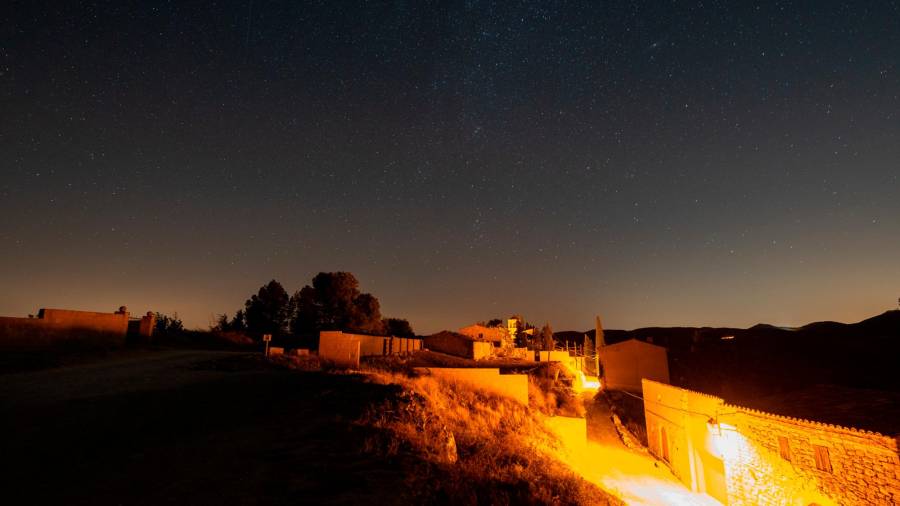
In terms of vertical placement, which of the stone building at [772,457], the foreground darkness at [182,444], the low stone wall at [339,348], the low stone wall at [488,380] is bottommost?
the stone building at [772,457]

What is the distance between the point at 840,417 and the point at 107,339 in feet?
113

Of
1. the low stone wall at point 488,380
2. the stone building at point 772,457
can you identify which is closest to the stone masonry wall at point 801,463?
the stone building at point 772,457

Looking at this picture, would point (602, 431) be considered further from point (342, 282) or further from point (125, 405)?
point (342, 282)

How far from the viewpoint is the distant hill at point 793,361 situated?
133 ft

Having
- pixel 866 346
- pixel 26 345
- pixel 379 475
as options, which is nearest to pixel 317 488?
pixel 379 475

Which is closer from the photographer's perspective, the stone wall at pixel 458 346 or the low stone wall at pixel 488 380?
the low stone wall at pixel 488 380

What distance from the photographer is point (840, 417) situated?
1529cm

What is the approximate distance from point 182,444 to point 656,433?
26192 millimetres

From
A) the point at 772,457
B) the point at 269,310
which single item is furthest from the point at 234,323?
the point at 772,457

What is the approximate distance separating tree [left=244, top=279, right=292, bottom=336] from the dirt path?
37158 mm

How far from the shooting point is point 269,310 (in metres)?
49.2

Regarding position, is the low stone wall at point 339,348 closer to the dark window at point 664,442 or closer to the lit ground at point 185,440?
the lit ground at point 185,440

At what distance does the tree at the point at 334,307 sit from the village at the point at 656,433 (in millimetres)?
12128

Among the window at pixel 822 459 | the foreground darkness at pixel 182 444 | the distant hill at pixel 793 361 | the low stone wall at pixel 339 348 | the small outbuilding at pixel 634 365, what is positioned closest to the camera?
the foreground darkness at pixel 182 444
